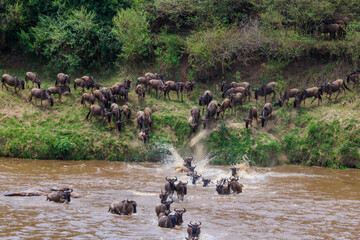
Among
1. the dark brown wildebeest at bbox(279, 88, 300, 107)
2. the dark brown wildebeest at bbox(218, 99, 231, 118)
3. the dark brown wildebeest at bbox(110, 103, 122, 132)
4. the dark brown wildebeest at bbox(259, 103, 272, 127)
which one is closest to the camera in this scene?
the dark brown wildebeest at bbox(259, 103, 272, 127)

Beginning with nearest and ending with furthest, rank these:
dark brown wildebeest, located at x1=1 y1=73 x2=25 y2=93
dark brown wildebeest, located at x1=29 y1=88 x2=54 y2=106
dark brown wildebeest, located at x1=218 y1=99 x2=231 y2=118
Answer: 1. dark brown wildebeest, located at x1=218 y1=99 x2=231 y2=118
2. dark brown wildebeest, located at x1=29 y1=88 x2=54 y2=106
3. dark brown wildebeest, located at x1=1 y1=73 x2=25 y2=93

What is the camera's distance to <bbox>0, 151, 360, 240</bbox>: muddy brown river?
44.3ft

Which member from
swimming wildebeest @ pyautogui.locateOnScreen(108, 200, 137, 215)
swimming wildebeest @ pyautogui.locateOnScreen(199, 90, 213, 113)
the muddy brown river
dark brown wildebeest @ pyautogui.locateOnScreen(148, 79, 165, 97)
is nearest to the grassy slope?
the muddy brown river

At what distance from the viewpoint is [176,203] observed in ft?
55.1

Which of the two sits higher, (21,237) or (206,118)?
(206,118)

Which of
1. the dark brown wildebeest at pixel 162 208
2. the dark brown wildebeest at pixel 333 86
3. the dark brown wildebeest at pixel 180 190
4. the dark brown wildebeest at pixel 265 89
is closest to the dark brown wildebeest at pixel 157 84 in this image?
Result: the dark brown wildebeest at pixel 265 89

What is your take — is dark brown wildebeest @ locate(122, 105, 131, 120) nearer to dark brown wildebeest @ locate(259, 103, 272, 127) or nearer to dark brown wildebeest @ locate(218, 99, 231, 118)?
dark brown wildebeest @ locate(218, 99, 231, 118)

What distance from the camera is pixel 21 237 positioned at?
12703 mm

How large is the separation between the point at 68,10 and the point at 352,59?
59.1 feet

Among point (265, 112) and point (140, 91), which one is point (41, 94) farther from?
point (265, 112)

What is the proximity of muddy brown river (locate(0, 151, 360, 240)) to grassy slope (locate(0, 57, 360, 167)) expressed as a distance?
79cm

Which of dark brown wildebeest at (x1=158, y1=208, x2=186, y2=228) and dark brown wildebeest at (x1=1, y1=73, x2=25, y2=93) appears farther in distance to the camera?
dark brown wildebeest at (x1=1, y1=73, x2=25, y2=93)

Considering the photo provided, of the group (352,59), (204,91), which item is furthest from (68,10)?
(352,59)

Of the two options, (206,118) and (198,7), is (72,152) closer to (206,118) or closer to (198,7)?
(206,118)
